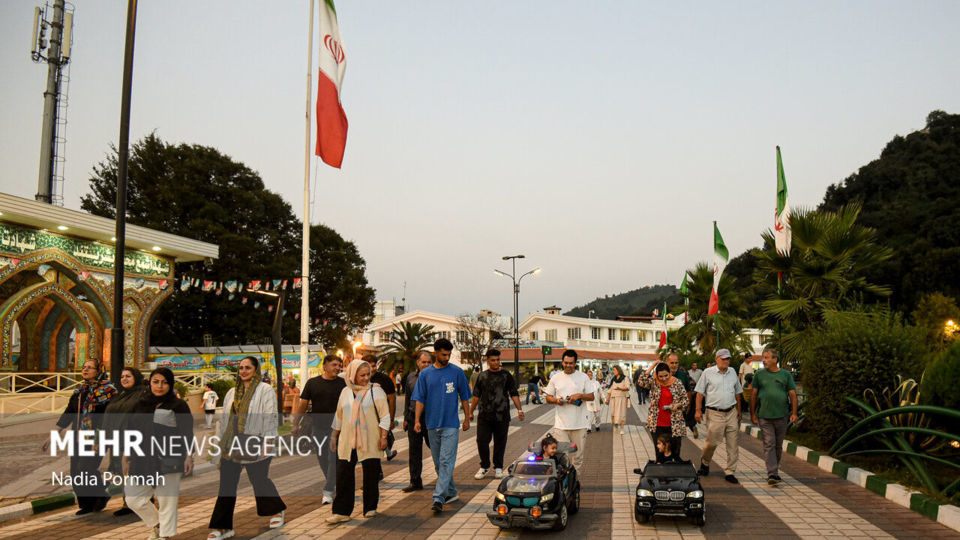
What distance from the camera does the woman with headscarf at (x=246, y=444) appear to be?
257 inches

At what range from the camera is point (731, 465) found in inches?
380

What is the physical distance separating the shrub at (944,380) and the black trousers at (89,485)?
10.6m

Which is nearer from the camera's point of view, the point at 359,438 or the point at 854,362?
the point at 359,438

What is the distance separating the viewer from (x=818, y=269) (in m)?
16.0

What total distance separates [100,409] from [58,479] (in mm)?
2524

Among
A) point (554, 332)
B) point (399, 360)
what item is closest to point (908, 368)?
point (399, 360)

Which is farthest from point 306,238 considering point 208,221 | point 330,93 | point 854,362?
point 208,221

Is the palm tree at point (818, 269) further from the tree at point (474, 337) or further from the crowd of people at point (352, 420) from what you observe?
the tree at point (474, 337)

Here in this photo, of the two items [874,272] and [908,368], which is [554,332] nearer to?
[874,272]

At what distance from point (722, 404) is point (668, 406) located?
81 cm

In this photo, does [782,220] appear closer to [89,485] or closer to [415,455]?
[415,455]

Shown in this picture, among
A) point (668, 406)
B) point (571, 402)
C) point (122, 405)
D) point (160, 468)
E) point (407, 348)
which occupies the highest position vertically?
point (407, 348)

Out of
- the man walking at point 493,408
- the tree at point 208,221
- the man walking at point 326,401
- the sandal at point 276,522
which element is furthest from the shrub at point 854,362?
the tree at point 208,221

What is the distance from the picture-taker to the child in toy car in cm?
684
